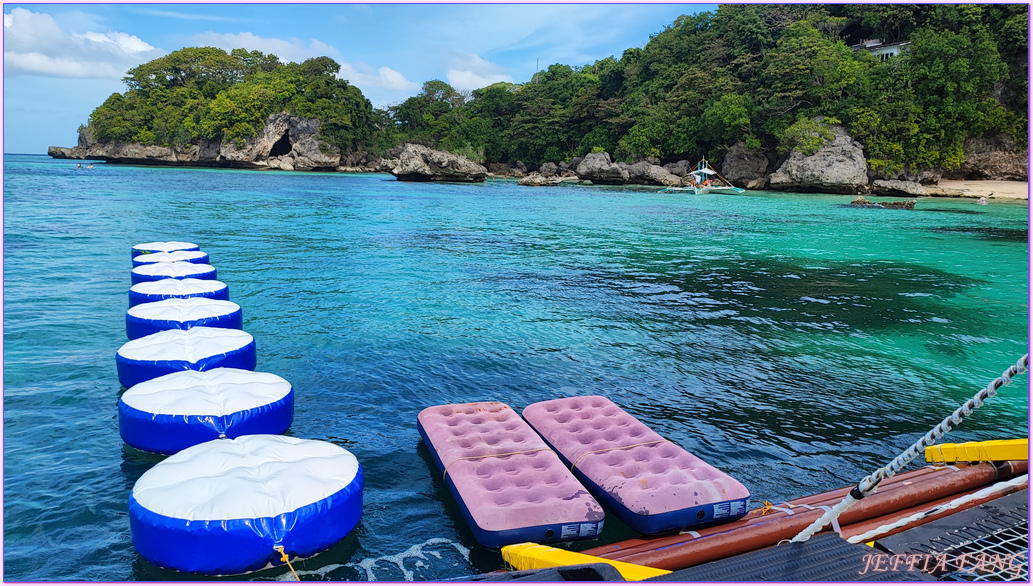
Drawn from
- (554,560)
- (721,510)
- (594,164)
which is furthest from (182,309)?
(594,164)

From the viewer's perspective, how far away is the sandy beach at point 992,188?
156ft

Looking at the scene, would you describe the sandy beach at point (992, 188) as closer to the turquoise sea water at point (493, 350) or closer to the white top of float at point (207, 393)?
the turquoise sea water at point (493, 350)

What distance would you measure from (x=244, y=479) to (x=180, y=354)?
10.5ft

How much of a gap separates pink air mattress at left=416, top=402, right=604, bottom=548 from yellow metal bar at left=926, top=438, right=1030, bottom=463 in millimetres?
3161

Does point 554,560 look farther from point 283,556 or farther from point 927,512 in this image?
point 927,512

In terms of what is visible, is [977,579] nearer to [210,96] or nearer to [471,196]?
[471,196]

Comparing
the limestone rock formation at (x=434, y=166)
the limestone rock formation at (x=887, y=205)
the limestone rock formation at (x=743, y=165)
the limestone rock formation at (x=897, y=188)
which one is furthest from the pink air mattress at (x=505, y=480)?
the limestone rock formation at (x=434, y=166)

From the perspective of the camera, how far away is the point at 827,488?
19.2ft

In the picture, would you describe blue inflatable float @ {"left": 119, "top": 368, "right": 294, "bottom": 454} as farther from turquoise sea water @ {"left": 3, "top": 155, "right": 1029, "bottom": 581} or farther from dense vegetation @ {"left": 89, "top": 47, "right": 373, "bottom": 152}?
dense vegetation @ {"left": 89, "top": 47, "right": 373, "bottom": 152}

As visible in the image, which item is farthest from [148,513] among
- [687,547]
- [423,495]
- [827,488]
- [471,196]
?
[471,196]

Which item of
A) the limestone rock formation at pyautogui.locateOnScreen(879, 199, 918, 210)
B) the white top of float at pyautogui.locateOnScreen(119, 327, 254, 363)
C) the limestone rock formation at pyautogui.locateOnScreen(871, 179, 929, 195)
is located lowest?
the white top of float at pyautogui.locateOnScreen(119, 327, 254, 363)

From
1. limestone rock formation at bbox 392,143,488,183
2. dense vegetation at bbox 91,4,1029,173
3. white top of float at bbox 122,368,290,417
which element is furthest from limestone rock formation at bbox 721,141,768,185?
→ white top of float at bbox 122,368,290,417

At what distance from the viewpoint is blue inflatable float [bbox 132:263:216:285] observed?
10438 millimetres

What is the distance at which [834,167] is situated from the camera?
170 ft
